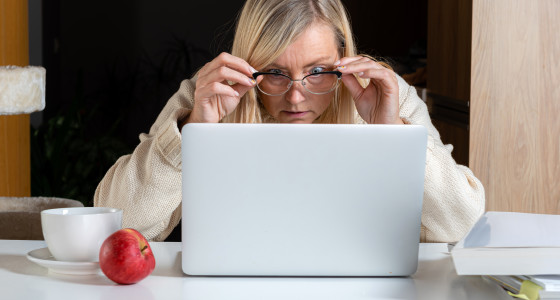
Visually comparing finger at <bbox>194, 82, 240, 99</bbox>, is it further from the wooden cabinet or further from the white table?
the wooden cabinet

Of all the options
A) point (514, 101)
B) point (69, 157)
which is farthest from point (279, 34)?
point (69, 157)

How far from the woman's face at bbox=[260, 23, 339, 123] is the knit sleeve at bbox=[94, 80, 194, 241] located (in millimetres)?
244

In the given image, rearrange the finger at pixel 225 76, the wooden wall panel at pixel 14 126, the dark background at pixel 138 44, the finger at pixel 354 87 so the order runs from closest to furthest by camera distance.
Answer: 1. the finger at pixel 225 76
2. the finger at pixel 354 87
3. the wooden wall panel at pixel 14 126
4. the dark background at pixel 138 44

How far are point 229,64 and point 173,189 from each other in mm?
375

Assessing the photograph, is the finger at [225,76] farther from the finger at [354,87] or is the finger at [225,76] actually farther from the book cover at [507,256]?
the book cover at [507,256]

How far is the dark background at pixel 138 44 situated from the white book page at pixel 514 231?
147 inches

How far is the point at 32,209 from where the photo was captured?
220 cm

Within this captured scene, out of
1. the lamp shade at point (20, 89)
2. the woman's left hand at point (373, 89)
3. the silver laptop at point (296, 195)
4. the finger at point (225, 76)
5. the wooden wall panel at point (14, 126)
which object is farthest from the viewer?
the wooden wall panel at point (14, 126)

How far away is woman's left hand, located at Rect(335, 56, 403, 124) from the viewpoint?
1.54 m

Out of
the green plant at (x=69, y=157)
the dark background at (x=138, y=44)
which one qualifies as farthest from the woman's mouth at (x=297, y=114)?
the dark background at (x=138, y=44)

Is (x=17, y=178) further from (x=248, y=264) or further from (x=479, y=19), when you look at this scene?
(x=248, y=264)

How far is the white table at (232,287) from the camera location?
0.96 metres

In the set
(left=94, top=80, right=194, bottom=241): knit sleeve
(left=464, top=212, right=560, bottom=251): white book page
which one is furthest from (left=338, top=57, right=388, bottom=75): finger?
(left=464, top=212, right=560, bottom=251): white book page

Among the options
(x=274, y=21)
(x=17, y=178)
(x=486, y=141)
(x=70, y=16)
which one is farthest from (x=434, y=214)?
(x=70, y=16)
